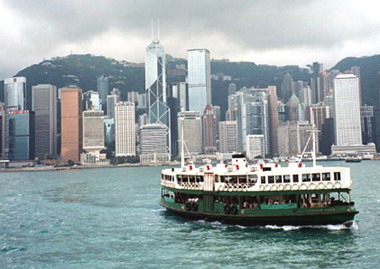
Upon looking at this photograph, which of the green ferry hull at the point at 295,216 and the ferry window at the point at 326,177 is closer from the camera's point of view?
the green ferry hull at the point at 295,216

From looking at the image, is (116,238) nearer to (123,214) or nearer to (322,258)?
(123,214)

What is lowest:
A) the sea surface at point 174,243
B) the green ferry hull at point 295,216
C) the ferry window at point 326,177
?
the sea surface at point 174,243

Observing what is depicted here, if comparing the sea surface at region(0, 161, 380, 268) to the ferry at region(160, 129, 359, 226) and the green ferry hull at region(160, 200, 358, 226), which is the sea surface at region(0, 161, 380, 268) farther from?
the ferry at region(160, 129, 359, 226)

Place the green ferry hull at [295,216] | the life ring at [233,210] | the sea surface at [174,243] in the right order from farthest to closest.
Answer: the life ring at [233,210], the green ferry hull at [295,216], the sea surface at [174,243]

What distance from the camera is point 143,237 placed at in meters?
35.6

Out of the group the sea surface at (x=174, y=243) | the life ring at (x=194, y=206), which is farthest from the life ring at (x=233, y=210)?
the life ring at (x=194, y=206)

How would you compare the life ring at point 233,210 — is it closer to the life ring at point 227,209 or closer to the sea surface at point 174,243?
the life ring at point 227,209

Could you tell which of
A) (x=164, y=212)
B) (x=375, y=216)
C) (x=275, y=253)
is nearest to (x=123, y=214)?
(x=164, y=212)

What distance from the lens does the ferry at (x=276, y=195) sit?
34750 millimetres

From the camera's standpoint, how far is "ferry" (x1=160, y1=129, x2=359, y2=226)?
34750mm

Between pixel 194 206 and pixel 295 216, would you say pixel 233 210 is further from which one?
pixel 295 216

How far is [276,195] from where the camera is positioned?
3566cm

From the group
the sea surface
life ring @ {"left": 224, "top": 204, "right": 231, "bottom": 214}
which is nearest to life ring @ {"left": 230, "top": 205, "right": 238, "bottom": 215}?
life ring @ {"left": 224, "top": 204, "right": 231, "bottom": 214}

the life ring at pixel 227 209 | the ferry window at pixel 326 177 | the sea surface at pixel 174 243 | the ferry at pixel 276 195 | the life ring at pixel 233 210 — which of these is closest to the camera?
the sea surface at pixel 174 243
